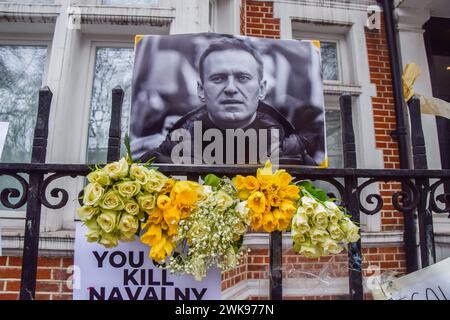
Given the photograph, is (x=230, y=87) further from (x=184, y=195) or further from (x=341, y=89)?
(x=341, y=89)

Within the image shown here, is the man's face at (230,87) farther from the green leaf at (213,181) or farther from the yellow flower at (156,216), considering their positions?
the yellow flower at (156,216)

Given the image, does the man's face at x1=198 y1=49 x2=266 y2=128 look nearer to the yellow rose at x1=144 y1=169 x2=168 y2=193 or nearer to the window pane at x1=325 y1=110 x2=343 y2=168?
the yellow rose at x1=144 y1=169 x2=168 y2=193

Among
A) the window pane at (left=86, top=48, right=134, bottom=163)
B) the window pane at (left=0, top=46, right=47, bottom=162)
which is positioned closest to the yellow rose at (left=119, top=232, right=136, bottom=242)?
the window pane at (left=86, top=48, right=134, bottom=163)

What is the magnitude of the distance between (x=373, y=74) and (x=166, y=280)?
3.26 m

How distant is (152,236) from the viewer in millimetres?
1188

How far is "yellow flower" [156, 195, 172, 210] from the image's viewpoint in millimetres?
1165

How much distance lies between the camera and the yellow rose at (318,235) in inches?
44.3

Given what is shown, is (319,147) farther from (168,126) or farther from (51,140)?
(51,140)

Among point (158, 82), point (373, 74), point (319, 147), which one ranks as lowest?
point (319, 147)

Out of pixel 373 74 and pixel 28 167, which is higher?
pixel 373 74

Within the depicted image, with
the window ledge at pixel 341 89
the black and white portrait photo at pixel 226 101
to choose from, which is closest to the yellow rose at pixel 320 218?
the black and white portrait photo at pixel 226 101

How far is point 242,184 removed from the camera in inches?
47.9

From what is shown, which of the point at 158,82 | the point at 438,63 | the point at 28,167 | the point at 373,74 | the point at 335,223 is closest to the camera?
the point at 335,223
